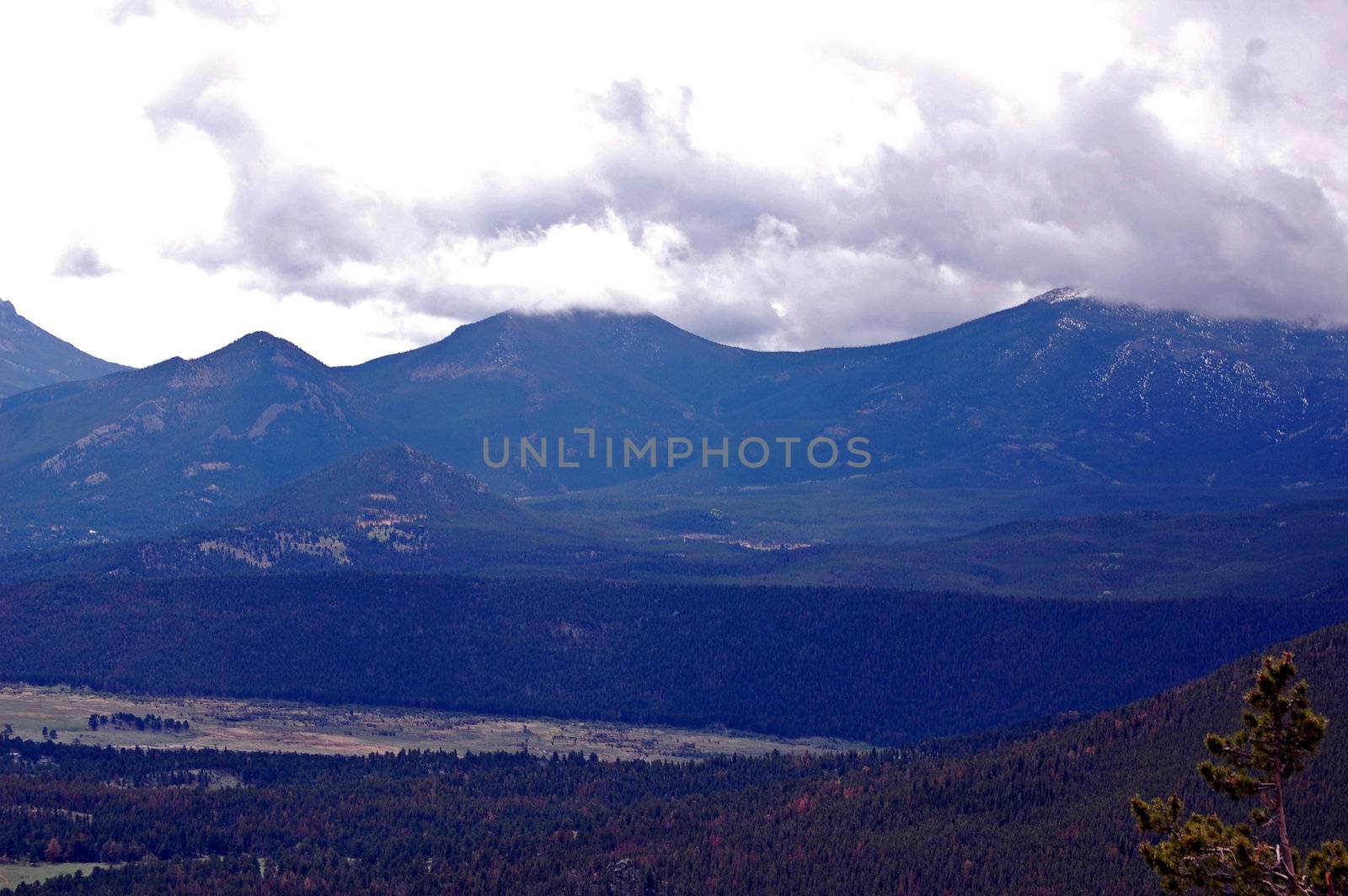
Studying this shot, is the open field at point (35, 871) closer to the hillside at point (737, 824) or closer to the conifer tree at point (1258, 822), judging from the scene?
Answer: the hillside at point (737, 824)

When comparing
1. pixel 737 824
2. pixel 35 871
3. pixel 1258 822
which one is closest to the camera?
pixel 1258 822

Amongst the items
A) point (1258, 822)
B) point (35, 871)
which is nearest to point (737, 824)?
point (35, 871)

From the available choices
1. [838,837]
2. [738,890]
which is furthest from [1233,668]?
[738,890]

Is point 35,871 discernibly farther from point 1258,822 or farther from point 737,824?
point 1258,822

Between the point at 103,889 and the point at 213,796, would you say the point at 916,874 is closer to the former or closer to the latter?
the point at 103,889

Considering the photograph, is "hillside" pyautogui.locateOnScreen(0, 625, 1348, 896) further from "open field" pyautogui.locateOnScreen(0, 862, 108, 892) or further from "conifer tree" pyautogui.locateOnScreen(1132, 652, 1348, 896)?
"conifer tree" pyautogui.locateOnScreen(1132, 652, 1348, 896)

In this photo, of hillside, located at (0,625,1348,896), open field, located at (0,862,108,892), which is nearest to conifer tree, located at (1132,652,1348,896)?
hillside, located at (0,625,1348,896)
